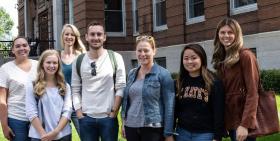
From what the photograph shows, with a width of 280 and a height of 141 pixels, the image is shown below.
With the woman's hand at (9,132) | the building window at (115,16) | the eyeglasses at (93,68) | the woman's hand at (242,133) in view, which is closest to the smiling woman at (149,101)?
the eyeglasses at (93,68)

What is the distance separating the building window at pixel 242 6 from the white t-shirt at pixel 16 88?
35.7 feet

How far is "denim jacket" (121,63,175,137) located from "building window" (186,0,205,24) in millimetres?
13105

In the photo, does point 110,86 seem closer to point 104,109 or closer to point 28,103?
point 104,109

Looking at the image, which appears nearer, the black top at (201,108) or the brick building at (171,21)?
the black top at (201,108)

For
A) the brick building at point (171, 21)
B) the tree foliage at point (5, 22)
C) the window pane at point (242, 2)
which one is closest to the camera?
the brick building at point (171, 21)

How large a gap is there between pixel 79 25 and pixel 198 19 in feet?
26.4

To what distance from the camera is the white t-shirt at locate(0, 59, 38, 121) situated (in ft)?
19.0

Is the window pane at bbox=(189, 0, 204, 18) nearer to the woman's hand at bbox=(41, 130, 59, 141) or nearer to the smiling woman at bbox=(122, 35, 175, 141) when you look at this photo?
the smiling woman at bbox=(122, 35, 175, 141)

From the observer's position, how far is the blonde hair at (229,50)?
479 cm

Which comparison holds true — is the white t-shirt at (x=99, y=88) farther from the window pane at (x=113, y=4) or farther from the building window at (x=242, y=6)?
the window pane at (x=113, y=4)

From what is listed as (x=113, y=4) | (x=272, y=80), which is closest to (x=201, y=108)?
(x=272, y=80)

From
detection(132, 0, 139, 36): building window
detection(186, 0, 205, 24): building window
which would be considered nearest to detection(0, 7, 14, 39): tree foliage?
→ detection(132, 0, 139, 36): building window

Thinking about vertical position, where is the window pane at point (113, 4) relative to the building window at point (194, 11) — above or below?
above

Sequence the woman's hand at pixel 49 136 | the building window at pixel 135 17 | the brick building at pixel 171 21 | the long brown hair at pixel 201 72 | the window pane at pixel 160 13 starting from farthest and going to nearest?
the building window at pixel 135 17
the window pane at pixel 160 13
the brick building at pixel 171 21
the woman's hand at pixel 49 136
the long brown hair at pixel 201 72
